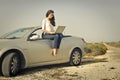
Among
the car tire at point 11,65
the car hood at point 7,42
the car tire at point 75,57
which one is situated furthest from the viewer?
the car tire at point 75,57

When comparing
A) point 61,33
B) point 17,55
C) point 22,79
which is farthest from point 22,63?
point 61,33

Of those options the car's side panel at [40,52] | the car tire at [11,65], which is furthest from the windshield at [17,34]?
the car tire at [11,65]

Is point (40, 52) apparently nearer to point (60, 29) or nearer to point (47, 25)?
point (47, 25)

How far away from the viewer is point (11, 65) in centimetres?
1006

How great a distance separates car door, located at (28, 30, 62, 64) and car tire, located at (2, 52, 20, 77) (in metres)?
0.67

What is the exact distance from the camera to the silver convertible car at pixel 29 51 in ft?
33.0

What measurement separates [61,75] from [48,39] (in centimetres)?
188

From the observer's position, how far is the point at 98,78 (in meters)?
9.62

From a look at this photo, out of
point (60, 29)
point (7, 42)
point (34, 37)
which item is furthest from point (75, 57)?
point (7, 42)

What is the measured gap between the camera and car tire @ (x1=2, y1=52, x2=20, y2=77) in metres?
9.92

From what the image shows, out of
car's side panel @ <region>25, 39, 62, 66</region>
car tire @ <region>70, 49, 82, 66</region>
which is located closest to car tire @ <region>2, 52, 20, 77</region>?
car's side panel @ <region>25, 39, 62, 66</region>

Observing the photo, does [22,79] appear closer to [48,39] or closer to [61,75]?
[61,75]

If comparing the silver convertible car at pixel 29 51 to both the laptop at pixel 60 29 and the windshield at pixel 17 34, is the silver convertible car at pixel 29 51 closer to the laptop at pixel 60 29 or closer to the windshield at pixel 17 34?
the windshield at pixel 17 34

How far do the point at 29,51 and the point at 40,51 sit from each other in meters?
0.51
